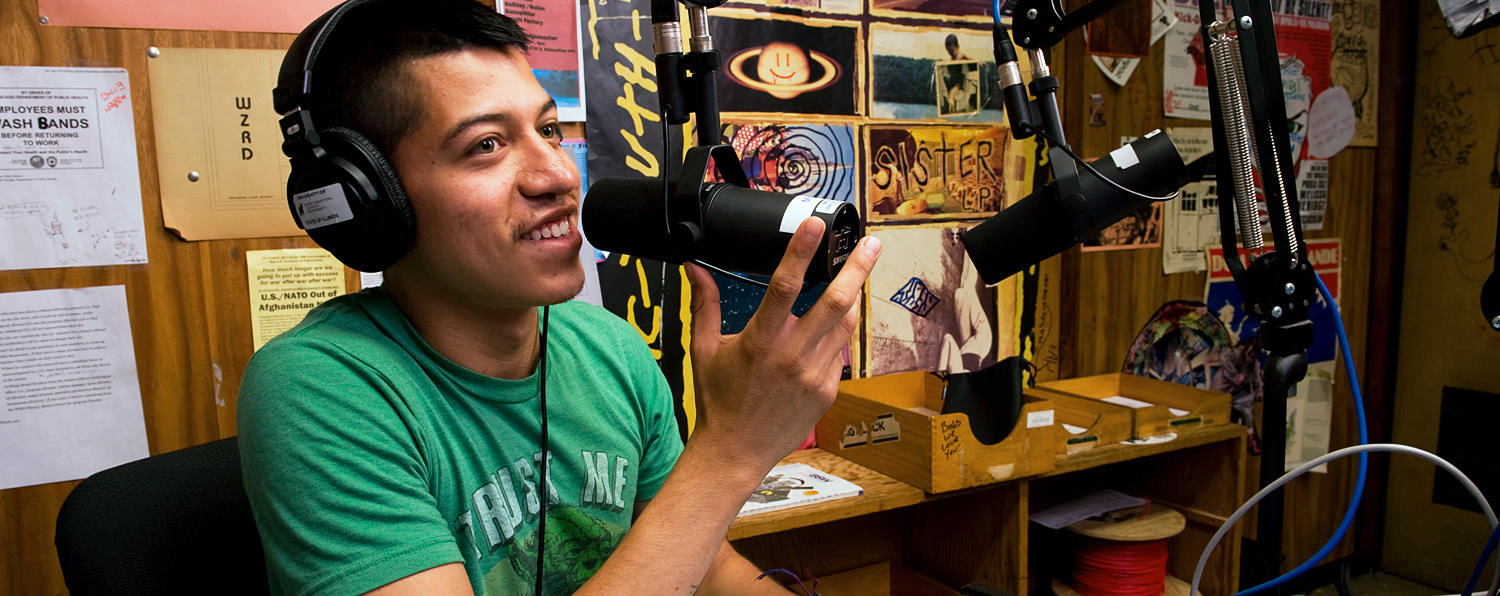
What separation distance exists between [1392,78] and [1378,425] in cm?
105

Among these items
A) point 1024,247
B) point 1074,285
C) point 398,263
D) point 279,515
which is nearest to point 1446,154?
point 1074,285

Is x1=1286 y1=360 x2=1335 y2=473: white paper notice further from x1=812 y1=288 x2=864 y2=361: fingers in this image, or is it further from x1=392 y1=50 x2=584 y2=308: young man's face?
x1=392 y1=50 x2=584 y2=308: young man's face

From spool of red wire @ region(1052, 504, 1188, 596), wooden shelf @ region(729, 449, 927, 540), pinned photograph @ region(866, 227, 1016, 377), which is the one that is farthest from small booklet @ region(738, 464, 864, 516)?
spool of red wire @ region(1052, 504, 1188, 596)

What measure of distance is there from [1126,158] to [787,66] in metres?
1.00

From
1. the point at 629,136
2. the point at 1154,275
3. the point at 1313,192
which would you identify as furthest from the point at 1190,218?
the point at 629,136

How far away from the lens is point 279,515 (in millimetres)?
758

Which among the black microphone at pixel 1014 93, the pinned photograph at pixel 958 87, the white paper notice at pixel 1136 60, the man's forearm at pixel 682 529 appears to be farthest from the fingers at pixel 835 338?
the white paper notice at pixel 1136 60

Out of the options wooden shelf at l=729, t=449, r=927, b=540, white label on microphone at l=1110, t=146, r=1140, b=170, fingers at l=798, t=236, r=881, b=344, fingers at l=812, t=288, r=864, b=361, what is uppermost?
white label on microphone at l=1110, t=146, r=1140, b=170

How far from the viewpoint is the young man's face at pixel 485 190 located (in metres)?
0.86

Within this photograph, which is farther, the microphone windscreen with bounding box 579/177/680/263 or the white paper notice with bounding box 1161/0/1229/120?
the white paper notice with bounding box 1161/0/1229/120

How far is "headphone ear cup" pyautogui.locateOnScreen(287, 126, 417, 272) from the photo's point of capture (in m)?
0.80

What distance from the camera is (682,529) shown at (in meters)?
0.79

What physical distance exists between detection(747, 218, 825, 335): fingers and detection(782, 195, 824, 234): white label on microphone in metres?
0.01

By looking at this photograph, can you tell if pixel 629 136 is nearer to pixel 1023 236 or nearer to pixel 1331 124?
pixel 1023 236
